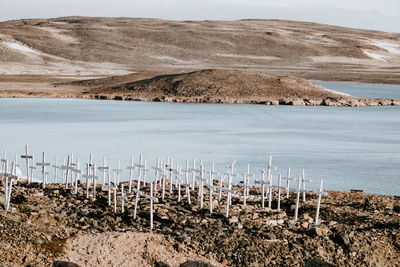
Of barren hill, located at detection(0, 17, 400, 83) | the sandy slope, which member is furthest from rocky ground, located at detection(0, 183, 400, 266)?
barren hill, located at detection(0, 17, 400, 83)

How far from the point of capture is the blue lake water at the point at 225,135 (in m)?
22.6

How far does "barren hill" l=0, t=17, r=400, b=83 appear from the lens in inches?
3735

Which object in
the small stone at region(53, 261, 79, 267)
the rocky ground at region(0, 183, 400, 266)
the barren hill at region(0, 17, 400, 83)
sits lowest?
the barren hill at region(0, 17, 400, 83)

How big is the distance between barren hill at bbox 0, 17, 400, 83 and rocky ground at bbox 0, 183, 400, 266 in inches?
2770

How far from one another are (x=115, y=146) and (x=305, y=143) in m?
8.30

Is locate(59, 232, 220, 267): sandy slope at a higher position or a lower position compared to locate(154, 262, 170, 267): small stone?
higher

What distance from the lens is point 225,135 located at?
31.6m

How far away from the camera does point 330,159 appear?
24.3 m

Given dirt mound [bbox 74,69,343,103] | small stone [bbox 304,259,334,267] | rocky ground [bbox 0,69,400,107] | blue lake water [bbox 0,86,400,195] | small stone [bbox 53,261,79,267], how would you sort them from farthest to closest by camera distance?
dirt mound [bbox 74,69,343,103]
rocky ground [bbox 0,69,400,107]
blue lake water [bbox 0,86,400,195]
small stone [bbox 304,259,334,267]
small stone [bbox 53,261,79,267]

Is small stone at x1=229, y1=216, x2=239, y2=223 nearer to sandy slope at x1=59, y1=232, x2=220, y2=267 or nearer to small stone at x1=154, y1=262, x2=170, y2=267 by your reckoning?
sandy slope at x1=59, y1=232, x2=220, y2=267

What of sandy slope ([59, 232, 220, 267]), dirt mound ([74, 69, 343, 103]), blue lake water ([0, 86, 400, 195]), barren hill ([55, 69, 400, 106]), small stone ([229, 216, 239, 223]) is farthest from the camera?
dirt mound ([74, 69, 343, 103])

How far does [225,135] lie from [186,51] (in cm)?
8691

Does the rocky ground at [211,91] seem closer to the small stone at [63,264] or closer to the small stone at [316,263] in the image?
the small stone at [316,263]

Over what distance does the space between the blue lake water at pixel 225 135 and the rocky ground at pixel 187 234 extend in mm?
6772
